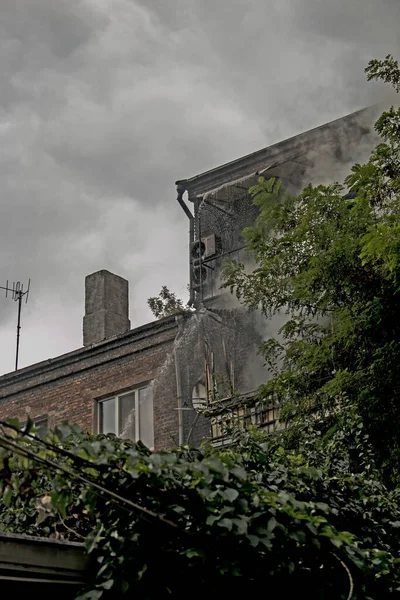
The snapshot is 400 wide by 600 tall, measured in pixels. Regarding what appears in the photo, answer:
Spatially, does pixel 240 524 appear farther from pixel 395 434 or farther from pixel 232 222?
pixel 232 222

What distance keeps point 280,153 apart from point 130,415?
6957mm

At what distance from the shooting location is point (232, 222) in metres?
20.7

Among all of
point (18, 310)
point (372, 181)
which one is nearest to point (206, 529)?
point (372, 181)

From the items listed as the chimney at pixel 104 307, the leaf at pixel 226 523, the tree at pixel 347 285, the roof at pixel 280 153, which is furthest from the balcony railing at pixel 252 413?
the leaf at pixel 226 523

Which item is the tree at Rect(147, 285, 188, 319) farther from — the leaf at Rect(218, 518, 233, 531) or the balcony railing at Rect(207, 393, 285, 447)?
the leaf at Rect(218, 518, 233, 531)

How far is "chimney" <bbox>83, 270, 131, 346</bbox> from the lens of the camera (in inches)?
834

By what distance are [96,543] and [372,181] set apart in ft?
23.0

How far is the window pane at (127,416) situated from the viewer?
63.1 feet

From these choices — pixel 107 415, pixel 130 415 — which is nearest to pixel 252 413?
pixel 130 415

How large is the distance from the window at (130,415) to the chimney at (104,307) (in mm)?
1837

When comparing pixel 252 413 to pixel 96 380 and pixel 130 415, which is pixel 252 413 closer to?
pixel 130 415

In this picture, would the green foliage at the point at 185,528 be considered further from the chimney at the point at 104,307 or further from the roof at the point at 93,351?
the chimney at the point at 104,307

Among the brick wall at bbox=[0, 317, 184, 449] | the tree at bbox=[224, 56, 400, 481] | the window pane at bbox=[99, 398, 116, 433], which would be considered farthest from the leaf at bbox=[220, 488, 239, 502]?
the window pane at bbox=[99, 398, 116, 433]

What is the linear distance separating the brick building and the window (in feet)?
0.08
